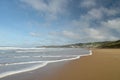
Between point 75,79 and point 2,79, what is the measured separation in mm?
3200

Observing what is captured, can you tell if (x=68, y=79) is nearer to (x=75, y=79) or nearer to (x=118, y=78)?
(x=75, y=79)

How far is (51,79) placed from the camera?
8.51m

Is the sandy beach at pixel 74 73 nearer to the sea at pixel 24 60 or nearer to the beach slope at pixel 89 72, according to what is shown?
the beach slope at pixel 89 72

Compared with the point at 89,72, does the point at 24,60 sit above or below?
above

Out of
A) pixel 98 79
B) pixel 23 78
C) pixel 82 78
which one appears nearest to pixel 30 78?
pixel 23 78

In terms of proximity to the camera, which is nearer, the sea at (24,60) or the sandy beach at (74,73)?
the sandy beach at (74,73)

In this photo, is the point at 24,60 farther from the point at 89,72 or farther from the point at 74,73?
the point at 89,72

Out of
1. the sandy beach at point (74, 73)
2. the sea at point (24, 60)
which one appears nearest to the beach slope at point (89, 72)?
the sandy beach at point (74, 73)

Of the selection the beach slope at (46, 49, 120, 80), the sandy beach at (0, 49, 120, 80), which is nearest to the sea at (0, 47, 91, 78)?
the sandy beach at (0, 49, 120, 80)

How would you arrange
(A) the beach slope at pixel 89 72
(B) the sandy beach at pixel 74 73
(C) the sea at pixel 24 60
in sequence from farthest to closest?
(C) the sea at pixel 24 60 < (A) the beach slope at pixel 89 72 < (B) the sandy beach at pixel 74 73

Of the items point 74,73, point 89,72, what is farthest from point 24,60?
point 89,72

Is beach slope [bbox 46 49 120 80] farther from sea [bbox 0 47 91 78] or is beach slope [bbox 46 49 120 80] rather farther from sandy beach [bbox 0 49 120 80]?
sea [bbox 0 47 91 78]

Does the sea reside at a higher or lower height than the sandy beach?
higher

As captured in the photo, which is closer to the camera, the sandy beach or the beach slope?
the sandy beach
